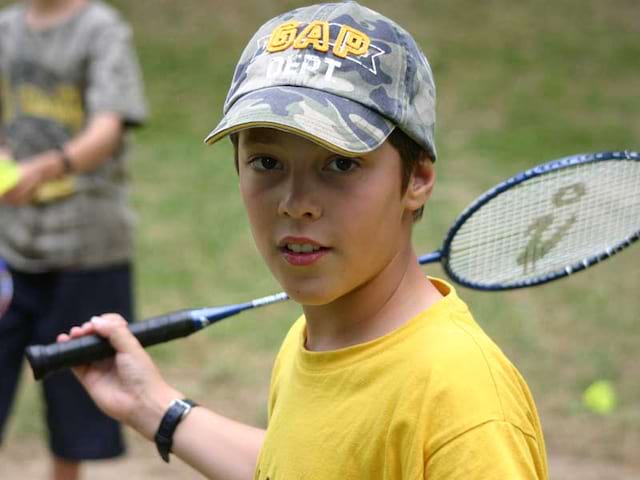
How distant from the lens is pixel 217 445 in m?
2.10

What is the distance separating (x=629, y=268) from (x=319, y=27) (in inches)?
227

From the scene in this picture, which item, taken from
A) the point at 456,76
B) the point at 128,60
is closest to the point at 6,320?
the point at 128,60

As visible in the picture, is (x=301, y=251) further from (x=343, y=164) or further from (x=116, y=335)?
(x=116, y=335)

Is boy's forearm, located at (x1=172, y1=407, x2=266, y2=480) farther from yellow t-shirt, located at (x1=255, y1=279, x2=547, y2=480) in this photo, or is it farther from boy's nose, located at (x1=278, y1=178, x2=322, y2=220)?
boy's nose, located at (x1=278, y1=178, x2=322, y2=220)

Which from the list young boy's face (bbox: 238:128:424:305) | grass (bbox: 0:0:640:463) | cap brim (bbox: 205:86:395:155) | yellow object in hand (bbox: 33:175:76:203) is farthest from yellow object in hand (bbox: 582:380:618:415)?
cap brim (bbox: 205:86:395:155)

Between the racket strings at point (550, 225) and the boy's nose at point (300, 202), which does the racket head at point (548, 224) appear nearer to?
the racket strings at point (550, 225)

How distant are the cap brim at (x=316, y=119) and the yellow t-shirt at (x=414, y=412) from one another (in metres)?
0.28

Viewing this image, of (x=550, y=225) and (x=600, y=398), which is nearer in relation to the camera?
(x=550, y=225)

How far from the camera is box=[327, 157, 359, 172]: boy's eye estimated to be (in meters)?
1.62

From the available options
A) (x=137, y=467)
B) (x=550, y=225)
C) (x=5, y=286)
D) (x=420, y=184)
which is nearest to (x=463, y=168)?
(x=137, y=467)

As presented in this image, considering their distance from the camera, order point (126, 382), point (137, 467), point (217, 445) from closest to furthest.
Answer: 1. point (217, 445)
2. point (126, 382)
3. point (137, 467)

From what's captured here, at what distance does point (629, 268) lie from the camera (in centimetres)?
709

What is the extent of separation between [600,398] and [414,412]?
3831mm

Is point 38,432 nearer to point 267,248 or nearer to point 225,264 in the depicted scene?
point 225,264
